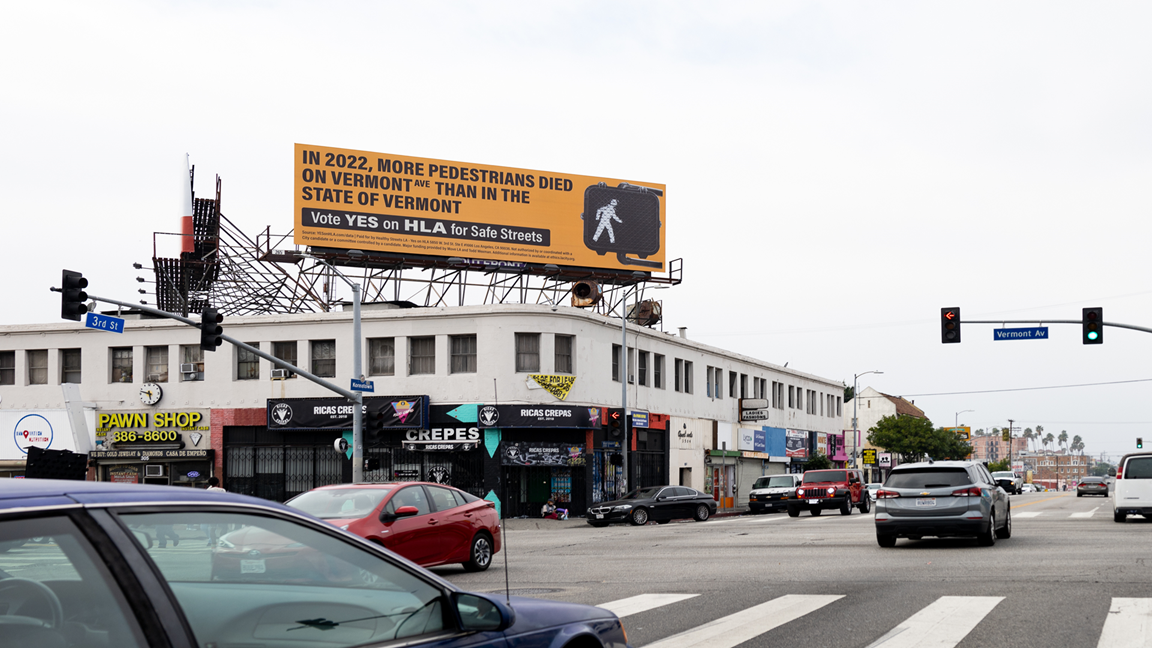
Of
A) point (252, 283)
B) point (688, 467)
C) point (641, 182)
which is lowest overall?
point (688, 467)

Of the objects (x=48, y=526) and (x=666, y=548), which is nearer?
(x=48, y=526)

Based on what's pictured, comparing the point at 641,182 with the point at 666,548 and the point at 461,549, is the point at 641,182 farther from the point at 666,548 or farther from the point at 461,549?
the point at 461,549

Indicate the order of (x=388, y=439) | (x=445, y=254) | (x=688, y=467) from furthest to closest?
1. (x=688, y=467)
2. (x=445, y=254)
3. (x=388, y=439)

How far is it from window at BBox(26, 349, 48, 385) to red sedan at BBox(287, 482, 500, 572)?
33.0 metres

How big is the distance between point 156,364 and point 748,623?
3796 cm

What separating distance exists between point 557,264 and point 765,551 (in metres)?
28.3

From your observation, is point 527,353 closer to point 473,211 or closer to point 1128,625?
point 473,211

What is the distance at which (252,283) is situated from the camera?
155ft

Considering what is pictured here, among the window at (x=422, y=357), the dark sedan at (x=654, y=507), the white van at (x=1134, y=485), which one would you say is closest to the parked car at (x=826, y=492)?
the dark sedan at (x=654, y=507)

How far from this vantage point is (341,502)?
14828 mm

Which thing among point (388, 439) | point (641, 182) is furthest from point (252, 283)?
point (641, 182)

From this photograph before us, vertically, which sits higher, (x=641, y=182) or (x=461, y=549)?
(x=641, y=182)

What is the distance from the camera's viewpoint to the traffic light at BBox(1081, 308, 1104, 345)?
31.7m

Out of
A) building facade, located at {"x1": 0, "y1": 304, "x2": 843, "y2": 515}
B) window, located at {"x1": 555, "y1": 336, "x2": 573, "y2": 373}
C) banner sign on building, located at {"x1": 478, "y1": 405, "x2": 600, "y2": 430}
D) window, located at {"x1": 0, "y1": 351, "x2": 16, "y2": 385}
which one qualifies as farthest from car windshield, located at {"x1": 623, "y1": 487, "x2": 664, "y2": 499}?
window, located at {"x1": 0, "y1": 351, "x2": 16, "y2": 385}
